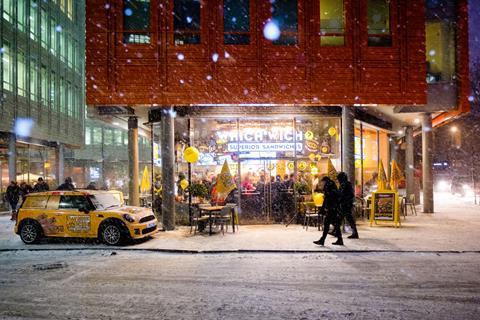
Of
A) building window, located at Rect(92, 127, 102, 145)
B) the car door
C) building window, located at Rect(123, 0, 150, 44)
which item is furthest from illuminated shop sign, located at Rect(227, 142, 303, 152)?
building window, located at Rect(92, 127, 102, 145)

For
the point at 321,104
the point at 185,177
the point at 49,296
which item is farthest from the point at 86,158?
the point at 49,296

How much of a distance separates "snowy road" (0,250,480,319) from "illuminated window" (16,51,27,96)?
20.2 m

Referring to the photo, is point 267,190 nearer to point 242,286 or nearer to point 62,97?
point 242,286

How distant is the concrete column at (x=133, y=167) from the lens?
16797 millimetres

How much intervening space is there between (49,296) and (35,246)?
18.6ft

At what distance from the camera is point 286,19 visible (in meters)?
14.7

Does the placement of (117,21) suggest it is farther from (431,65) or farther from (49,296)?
(431,65)

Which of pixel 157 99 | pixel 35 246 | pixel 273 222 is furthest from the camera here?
pixel 273 222

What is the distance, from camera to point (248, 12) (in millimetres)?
14555

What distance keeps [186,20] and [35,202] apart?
7864 millimetres

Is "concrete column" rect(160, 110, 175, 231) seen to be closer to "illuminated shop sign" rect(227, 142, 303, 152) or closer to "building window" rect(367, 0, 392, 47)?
"illuminated shop sign" rect(227, 142, 303, 152)

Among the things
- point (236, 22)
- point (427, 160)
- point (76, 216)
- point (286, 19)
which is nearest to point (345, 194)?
point (286, 19)

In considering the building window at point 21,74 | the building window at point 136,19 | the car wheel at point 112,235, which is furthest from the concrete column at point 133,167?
the building window at point 21,74

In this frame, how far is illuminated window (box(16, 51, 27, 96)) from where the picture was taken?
2677 centimetres
